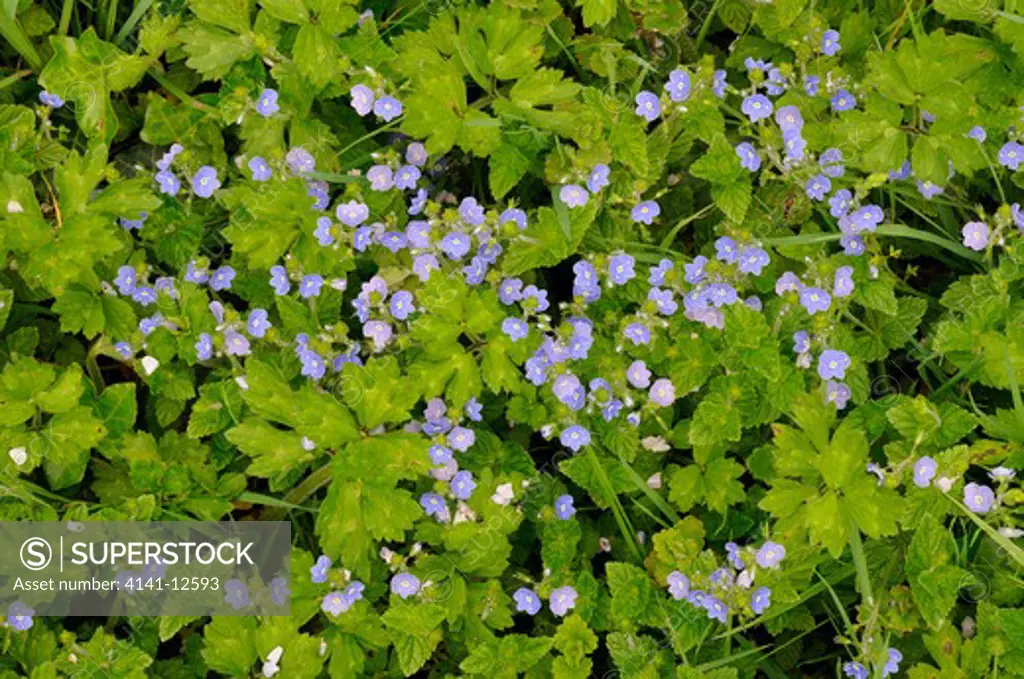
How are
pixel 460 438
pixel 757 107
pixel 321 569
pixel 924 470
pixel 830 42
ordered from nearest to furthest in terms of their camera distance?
pixel 924 470
pixel 321 569
pixel 460 438
pixel 757 107
pixel 830 42

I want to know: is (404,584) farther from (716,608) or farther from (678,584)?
(716,608)

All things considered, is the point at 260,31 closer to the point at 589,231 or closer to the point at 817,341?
the point at 589,231

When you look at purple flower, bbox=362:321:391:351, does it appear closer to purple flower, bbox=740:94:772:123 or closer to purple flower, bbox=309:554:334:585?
purple flower, bbox=309:554:334:585

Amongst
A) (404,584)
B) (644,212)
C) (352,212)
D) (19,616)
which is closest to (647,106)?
(644,212)

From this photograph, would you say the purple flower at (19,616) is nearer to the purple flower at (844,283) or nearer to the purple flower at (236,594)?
the purple flower at (236,594)

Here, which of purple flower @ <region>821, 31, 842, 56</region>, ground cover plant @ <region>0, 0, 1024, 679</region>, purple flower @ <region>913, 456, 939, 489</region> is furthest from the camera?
purple flower @ <region>821, 31, 842, 56</region>

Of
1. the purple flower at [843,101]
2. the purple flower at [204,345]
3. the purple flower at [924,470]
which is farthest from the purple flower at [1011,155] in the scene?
the purple flower at [204,345]

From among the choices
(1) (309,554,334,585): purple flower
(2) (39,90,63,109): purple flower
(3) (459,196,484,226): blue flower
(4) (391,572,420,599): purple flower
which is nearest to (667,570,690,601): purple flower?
(4) (391,572,420,599): purple flower
